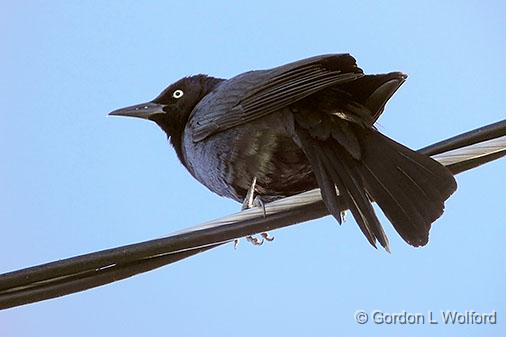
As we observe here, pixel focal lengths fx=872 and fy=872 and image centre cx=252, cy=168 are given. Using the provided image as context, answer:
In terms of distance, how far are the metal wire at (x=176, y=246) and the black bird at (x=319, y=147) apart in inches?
12.6

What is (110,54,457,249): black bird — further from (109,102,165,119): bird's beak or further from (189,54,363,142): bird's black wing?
(109,102,165,119): bird's beak

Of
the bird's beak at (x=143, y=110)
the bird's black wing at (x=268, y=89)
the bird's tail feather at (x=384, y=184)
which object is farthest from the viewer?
the bird's beak at (x=143, y=110)

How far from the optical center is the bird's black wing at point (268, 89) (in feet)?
14.6

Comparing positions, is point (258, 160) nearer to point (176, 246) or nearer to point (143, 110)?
point (143, 110)

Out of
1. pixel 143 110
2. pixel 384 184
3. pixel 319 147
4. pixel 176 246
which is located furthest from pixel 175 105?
pixel 176 246

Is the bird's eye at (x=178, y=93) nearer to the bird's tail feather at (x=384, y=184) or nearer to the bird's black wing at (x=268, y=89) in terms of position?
the bird's black wing at (x=268, y=89)

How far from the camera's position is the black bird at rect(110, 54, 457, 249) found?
3.98 meters

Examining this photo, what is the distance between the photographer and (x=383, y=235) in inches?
156

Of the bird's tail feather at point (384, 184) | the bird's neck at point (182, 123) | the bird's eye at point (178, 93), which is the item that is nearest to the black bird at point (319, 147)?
the bird's tail feather at point (384, 184)

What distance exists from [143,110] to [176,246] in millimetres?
3058

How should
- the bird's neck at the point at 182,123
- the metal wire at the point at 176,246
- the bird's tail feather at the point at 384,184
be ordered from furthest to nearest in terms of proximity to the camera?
the bird's neck at the point at 182,123 → the bird's tail feather at the point at 384,184 → the metal wire at the point at 176,246

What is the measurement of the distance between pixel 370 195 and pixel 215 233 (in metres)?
1.07

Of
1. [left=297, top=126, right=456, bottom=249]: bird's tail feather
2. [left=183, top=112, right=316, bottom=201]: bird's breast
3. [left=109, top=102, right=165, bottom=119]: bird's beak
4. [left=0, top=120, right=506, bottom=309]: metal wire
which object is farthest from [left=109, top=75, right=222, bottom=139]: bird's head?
[left=0, top=120, right=506, bottom=309]: metal wire

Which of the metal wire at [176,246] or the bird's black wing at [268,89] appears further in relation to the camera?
the bird's black wing at [268,89]
